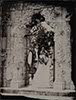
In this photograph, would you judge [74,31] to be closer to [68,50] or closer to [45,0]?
[68,50]

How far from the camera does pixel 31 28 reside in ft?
3.56

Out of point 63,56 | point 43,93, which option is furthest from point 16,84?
point 63,56

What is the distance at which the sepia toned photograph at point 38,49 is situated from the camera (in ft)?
3.46

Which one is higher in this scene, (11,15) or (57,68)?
(11,15)

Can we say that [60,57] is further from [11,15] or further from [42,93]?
[11,15]

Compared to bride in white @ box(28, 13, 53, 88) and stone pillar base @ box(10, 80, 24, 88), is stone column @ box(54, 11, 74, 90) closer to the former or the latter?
bride in white @ box(28, 13, 53, 88)

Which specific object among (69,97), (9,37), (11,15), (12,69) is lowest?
(69,97)

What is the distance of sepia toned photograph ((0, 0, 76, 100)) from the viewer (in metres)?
1.05

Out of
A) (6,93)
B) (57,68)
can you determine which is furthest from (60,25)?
(6,93)

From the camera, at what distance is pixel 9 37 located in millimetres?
1080

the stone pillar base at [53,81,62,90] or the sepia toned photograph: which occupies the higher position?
the sepia toned photograph

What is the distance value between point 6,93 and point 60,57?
31cm

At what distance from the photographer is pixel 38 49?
1.08 m

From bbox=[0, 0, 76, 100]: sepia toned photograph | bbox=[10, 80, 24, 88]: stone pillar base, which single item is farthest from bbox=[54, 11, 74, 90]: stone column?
bbox=[10, 80, 24, 88]: stone pillar base
